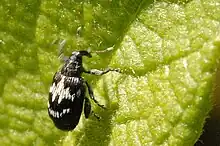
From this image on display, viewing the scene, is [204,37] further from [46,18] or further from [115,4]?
[46,18]

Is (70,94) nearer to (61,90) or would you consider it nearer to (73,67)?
(61,90)

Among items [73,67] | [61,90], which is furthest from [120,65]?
Result: [73,67]

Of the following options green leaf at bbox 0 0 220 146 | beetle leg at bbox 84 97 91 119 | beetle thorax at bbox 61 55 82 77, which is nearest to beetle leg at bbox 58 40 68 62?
green leaf at bbox 0 0 220 146

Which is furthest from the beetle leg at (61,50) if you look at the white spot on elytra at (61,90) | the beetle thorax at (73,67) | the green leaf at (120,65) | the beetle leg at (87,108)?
the beetle leg at (87,108)

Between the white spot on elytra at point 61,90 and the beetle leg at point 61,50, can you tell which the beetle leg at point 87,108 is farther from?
the beetle leg at point 61,50

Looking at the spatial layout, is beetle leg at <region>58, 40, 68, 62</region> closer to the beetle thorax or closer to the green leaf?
the green leaf

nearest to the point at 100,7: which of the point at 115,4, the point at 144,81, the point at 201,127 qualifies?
the point at 115,4
